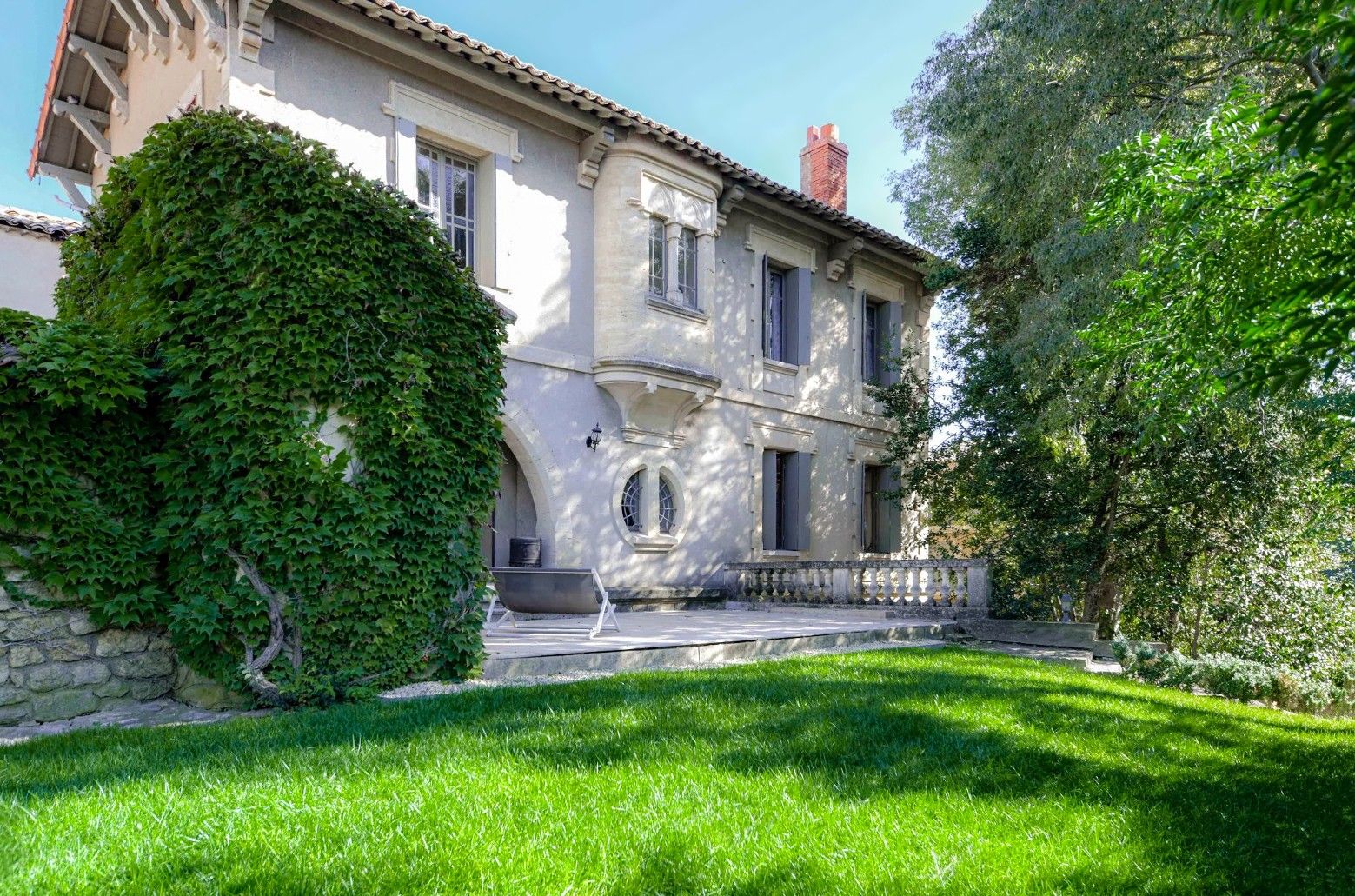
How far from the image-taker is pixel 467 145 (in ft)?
38.5

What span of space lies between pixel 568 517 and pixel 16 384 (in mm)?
7790

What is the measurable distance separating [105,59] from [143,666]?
38.1ft

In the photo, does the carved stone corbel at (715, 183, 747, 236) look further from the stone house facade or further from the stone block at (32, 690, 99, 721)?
the stone block at (32, 690, 99, 721)

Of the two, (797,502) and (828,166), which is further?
(828,166)

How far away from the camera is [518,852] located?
113 inches

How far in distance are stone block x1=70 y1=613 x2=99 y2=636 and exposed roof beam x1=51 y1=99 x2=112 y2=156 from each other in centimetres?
1151

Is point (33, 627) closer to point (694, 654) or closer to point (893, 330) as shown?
point (694, 654)

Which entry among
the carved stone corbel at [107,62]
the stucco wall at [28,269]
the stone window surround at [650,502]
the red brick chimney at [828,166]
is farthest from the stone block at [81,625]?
the red brick chimney at [828,166]

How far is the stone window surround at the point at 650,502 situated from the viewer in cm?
1323

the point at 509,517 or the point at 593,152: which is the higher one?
the point at 593,152

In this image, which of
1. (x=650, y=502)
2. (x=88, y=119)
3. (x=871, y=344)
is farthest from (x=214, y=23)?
(x=871, y=344)

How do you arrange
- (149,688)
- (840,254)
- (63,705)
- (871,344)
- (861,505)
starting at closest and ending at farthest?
(63,705), (149,688), (840,254), (861,505), (871,344)

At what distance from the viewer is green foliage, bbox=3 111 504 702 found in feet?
18.4

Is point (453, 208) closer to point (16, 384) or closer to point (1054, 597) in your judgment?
point (16, 384)
